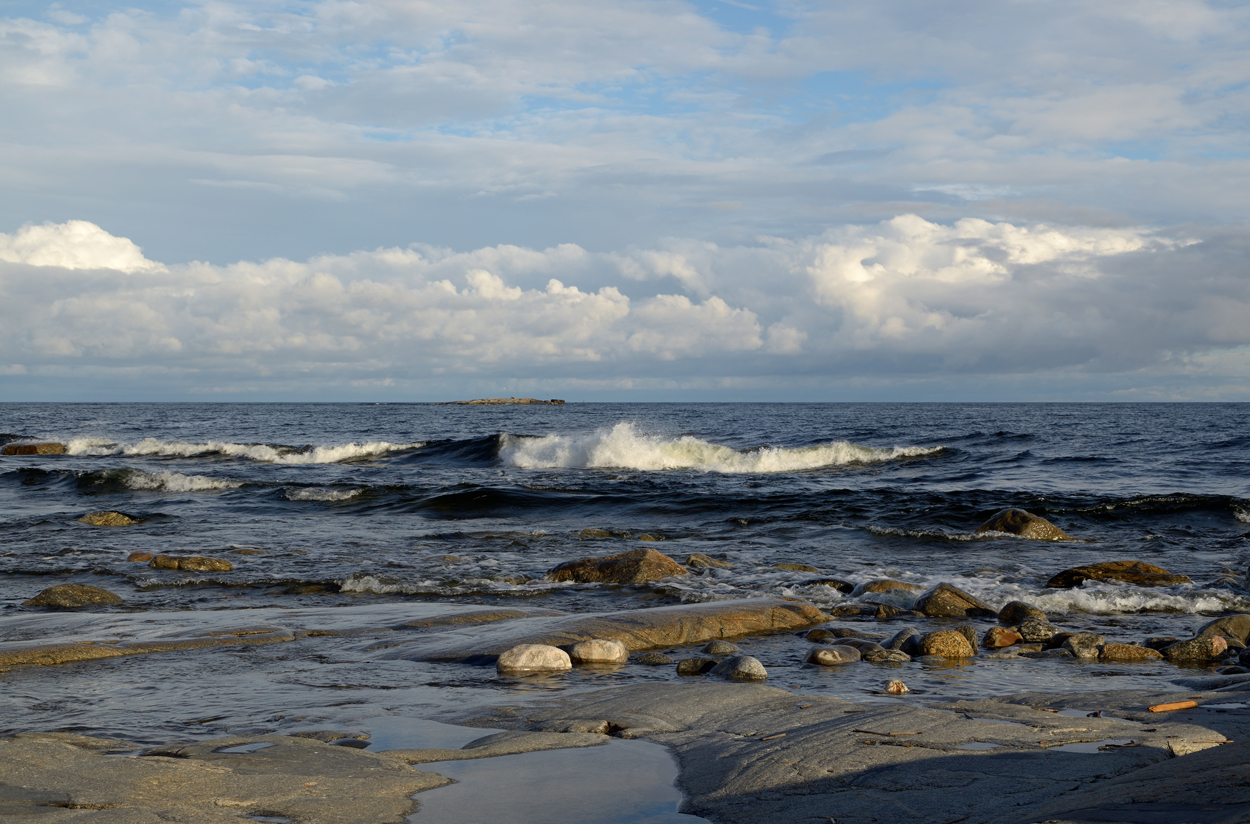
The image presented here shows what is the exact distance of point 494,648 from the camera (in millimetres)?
6668

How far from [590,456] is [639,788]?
2581cm

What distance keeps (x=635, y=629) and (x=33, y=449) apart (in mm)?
35068

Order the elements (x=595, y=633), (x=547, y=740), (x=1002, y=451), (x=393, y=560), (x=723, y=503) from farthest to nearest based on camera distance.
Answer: (x=1002, y=451) → (x=723, y=503) → (x=393, y=560) → (x=595, y=633) → (x=547, y=740)

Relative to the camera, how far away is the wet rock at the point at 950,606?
28.4 ft

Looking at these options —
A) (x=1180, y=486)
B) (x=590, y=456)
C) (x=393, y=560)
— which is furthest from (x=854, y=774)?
(x=590, y=456)

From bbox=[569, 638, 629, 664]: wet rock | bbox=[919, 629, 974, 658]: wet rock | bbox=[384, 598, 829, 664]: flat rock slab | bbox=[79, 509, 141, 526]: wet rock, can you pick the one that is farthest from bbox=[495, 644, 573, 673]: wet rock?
bbox=[79, 509, 141, 526]: wet rock

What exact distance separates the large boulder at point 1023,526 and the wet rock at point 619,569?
6.10 metres

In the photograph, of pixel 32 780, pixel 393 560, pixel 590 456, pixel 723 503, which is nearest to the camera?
pixel 32 780

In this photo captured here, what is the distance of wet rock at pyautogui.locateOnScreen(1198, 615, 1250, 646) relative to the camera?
714 centimetres

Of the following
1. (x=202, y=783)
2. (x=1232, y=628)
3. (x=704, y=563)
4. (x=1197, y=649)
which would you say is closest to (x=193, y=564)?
(x=704, y=563)

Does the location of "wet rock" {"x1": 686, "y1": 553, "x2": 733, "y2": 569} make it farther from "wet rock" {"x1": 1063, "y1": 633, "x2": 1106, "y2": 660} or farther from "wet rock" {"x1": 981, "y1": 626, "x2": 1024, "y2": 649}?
"wet rock" {"x1": 1063, "y1": 633, "x2": 1106, "y2": 660}

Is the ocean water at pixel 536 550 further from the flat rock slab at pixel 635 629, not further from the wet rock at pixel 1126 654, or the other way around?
the flat rock slab at pixel 635 629

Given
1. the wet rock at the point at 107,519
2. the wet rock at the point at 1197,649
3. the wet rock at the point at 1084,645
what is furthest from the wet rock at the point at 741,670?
the wet rock at the point at 107,519

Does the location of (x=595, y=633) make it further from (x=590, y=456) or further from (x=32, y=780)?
(x=590, y=456)
